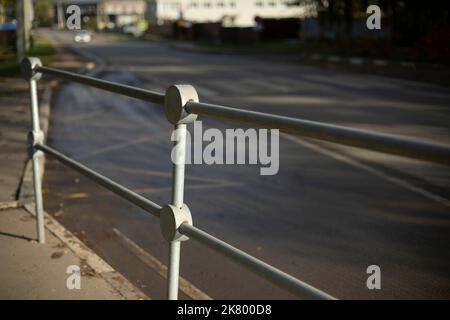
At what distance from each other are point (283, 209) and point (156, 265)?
171cm

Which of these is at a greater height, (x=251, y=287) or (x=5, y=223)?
(x=5, y=223)

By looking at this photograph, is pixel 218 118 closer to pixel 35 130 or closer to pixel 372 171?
pixel 35 130

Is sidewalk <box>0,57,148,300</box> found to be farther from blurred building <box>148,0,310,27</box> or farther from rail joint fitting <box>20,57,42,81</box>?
blurred building <box>148,0,310,27</box>

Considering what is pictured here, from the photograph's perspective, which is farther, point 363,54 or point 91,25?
point 91,25

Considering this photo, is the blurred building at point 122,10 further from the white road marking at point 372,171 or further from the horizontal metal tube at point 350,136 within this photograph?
the horizontal metal tube at point 350,136

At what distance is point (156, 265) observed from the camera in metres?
4.18

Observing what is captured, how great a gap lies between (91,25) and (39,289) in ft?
378

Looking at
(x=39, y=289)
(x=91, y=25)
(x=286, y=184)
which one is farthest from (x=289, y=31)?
(x=91, y=25)

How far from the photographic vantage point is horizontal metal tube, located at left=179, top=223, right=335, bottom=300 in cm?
173

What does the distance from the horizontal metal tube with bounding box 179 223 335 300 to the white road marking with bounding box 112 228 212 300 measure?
1.51 metres

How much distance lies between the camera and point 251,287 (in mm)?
3818

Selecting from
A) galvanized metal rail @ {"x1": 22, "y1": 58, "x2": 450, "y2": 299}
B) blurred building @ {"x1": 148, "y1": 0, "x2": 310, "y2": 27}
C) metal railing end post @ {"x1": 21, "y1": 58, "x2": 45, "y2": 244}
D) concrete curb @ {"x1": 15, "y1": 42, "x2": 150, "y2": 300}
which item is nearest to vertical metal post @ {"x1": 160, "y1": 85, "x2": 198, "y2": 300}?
galvanized metal rail @ {"x1": 22, "y1": 58, "x2": 450, "y2": 299}

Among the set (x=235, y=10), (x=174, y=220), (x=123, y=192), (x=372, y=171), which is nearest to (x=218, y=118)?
(x=174, y=220)

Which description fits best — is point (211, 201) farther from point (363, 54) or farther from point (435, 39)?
point (363, 54)
